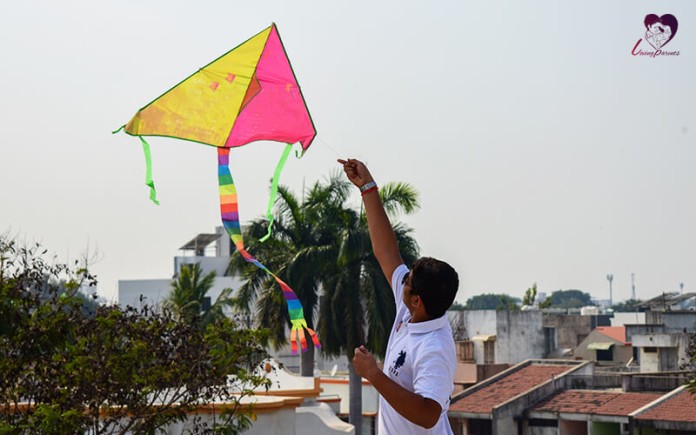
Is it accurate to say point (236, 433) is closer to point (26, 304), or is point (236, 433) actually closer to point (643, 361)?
point (26, 304)

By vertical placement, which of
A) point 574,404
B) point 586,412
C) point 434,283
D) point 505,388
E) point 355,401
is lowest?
point 586,412

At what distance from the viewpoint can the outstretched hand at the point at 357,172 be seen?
17.2ft

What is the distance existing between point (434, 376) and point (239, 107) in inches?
173

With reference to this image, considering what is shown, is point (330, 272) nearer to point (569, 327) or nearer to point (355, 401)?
point (355, 401)

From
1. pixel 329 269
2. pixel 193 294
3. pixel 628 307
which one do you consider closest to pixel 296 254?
pixel 329 269

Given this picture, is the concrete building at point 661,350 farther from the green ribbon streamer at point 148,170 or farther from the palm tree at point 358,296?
the green ribbon streamer at point 148,170

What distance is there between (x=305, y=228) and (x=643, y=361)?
18.1m

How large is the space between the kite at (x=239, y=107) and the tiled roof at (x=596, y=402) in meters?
26.6

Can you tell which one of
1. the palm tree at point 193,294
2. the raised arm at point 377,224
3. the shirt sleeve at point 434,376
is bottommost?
the shirt sleeve at point 434,376

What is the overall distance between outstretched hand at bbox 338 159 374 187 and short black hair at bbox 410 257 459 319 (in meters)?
1.14

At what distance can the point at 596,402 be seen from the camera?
34.6 m

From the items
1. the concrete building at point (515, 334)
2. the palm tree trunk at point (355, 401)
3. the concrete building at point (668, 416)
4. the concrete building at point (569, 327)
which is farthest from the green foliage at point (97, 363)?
the concrete building at point (569, 327)

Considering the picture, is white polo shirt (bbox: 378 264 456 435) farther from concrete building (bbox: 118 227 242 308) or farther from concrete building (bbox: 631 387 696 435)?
concrete building (bbox: 118 227 242 308)

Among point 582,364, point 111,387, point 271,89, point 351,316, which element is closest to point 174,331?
point 111,387
